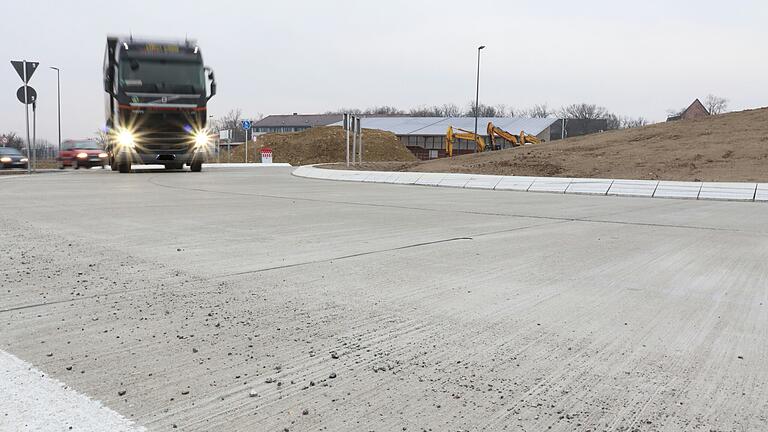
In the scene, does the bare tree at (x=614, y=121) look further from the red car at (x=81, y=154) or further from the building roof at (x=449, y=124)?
the red car at (x=81, y=154)

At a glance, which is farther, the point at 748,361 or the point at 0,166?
the point at 0,166

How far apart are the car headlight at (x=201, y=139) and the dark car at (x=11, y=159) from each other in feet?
48.6

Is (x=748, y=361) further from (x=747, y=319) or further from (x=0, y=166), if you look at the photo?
(x=0, y=166)

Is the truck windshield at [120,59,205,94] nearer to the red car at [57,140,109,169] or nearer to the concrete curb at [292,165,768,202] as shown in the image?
the concrete curb at [292,165,768,202]

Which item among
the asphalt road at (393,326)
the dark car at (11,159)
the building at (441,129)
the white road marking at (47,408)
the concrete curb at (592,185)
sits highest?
the building at (441,129)

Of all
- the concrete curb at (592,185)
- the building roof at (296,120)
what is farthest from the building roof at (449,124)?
the building roof at (296,120)

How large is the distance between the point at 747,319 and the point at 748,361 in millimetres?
907

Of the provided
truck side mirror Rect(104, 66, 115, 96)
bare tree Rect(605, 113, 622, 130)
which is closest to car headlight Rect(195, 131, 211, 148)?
truck side mirror Rect(104, 66, 115, 96)

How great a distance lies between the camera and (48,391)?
8.28 feet

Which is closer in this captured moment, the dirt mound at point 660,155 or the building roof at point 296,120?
the dirt mound at point 660,155

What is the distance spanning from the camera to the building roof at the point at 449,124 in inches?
3130

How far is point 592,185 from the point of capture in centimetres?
1678

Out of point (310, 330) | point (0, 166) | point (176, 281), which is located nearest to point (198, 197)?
point (176, 281)

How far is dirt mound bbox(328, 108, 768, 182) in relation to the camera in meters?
18.8
